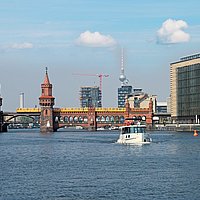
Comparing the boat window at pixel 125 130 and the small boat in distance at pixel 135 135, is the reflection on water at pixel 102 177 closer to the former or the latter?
the small boat in distance at pixel 135 135

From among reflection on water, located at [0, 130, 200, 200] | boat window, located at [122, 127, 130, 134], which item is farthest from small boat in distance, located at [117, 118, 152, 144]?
reflection on water, located at [0, 130, 200, 200]

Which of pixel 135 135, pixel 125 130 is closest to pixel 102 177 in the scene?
pixel 135 135

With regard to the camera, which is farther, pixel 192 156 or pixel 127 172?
pixel 192 156

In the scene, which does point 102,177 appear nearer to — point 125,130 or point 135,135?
point 135,135

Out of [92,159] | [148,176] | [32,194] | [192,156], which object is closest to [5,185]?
[32,194]

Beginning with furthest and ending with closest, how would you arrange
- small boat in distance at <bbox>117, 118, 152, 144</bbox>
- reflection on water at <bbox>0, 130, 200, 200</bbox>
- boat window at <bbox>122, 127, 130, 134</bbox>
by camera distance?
boat window at <bbox>122, 127, 130, 134</bbox> → small boat in distance at <bbox>117, 118, 152, 144</bbox> → reflection on water at <bbox>0, 130, 200, 200</bbox>

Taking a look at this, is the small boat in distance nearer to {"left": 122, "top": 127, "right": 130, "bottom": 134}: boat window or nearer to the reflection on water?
{"left": 122, "top": 127, "right": 130, "bottom": 134}: boat window

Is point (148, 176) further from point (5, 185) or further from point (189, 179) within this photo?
point (5, 185)

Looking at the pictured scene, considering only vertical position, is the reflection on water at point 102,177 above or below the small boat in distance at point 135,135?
below

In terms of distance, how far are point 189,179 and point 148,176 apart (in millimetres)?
4982

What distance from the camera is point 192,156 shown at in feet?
314

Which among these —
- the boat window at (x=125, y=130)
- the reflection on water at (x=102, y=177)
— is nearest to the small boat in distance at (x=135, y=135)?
the boat window at (x=125, y=130)

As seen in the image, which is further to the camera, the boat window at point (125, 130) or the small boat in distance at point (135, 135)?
the boat window at point (125, 130)

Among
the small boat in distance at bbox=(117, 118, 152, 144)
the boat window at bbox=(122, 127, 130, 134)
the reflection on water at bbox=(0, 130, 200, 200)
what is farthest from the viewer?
the boat window at bbox=(122, 127, 130, 134)
